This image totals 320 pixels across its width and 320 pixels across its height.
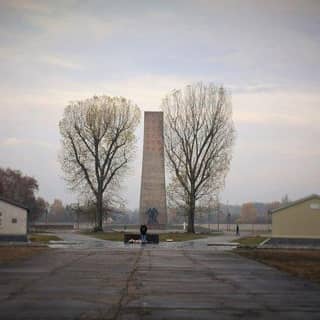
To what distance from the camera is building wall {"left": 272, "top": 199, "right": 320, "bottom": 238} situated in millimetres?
42938

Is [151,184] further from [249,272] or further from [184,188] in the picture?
[249,272]

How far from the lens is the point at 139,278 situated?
17.4 meters

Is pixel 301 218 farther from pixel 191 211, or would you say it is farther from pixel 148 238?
pixel 191 211

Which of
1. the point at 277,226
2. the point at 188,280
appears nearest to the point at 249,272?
the point at 188,280

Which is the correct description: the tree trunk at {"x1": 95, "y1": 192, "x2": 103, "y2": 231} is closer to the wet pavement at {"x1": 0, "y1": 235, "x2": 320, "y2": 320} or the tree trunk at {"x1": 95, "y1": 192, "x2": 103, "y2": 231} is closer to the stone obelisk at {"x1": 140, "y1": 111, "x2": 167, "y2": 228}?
the stone obelisk at {"x1": 140, "y1": 111, "x2": 167, "y2": 228}

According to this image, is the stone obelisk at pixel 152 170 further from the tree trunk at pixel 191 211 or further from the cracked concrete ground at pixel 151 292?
the cracked concrete ground at pixel 151 292

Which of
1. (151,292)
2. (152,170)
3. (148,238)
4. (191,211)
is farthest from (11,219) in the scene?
(151,292)

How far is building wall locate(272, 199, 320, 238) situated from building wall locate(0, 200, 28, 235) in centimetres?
1888

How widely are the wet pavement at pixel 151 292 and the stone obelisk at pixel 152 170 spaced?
136 ft

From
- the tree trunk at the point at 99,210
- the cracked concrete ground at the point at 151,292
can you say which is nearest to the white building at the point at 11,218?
the tree trunk at the point at 99,210

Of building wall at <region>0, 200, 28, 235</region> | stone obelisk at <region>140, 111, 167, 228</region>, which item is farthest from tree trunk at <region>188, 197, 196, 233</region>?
building wall at <region>0, 200, 28, 235</region>

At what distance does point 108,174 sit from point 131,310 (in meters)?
54.7

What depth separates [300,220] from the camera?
43062 millimetres

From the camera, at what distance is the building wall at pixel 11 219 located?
4619 centimetres
